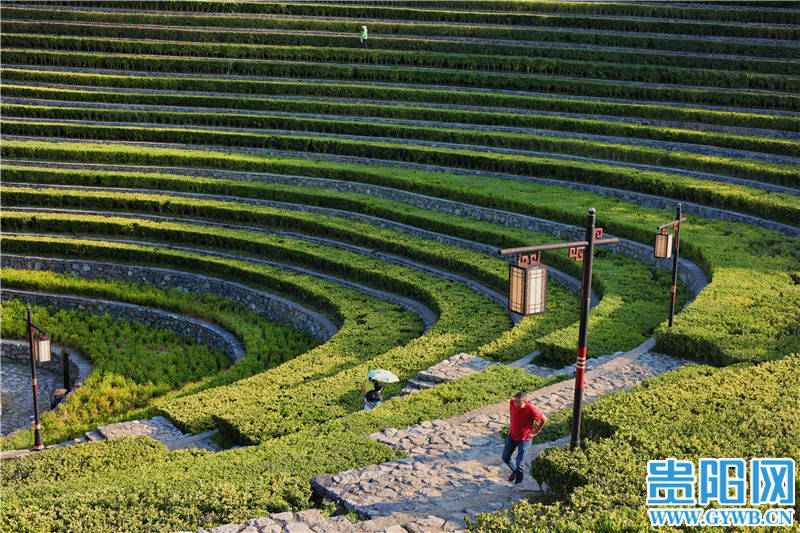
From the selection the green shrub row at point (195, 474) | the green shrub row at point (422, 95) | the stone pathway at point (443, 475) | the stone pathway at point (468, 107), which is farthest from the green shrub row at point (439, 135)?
the green shrub row at point (195, 474)

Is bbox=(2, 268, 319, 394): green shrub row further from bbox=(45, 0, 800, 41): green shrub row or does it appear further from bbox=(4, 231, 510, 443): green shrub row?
bbox=(45, 0, 800, 41): green shrub row

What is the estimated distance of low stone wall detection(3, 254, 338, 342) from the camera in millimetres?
24375

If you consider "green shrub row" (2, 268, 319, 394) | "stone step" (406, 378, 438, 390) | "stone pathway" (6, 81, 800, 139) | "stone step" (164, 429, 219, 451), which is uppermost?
"stone pathway" (6, 81, 800, 139)

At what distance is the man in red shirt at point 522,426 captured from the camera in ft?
35.6

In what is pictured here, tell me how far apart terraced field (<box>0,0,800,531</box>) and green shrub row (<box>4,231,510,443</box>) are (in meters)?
0.08

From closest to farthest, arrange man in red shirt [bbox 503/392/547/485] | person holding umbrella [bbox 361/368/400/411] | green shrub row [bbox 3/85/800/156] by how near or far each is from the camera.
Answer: man in red shirt [bbox 503/392/547/485]
person holding umbrella [bbox 361/368/400/411]
green shrub row [bbox 3/85/800/156]

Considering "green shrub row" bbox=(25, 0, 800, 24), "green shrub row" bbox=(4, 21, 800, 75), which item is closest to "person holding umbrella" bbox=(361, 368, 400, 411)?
"green shrub row" bbox=(4, 21, 800, 75)

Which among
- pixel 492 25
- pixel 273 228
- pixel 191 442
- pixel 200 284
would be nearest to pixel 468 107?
pixel 492 25

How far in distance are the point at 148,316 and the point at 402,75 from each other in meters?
19.9

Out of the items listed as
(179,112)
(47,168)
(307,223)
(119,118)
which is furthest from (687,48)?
(47,168)

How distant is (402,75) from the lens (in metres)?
40.5

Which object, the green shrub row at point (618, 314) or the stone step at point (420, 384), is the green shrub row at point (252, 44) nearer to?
the green shrub row at point (618, 314)

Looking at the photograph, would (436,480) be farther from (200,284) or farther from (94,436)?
(200,284)

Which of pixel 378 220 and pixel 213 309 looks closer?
pixel 213 309
